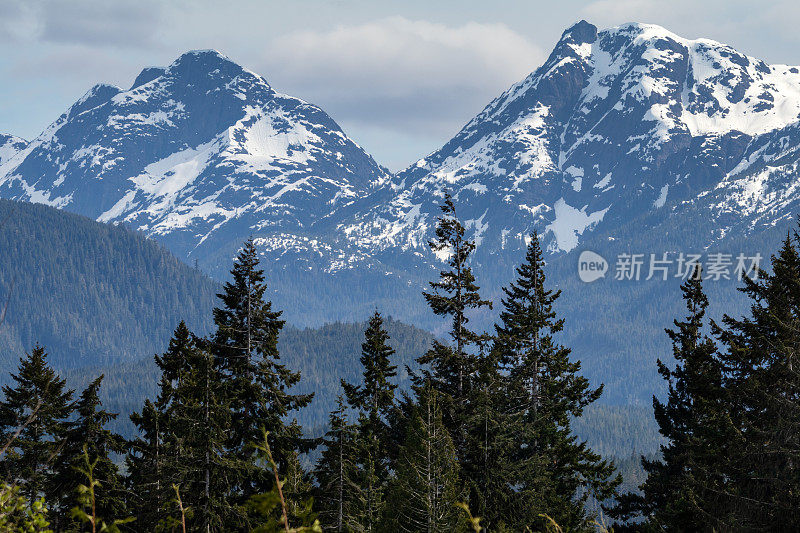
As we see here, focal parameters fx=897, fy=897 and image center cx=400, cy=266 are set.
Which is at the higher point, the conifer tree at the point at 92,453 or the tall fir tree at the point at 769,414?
the tall fir tree at the point at 769,414

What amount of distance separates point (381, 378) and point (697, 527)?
52.1ft

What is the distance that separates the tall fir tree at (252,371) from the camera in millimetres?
32562

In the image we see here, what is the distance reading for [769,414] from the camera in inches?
919

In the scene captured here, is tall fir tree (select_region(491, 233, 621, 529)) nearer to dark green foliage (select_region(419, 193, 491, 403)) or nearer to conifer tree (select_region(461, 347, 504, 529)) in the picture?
dark green foliage (select_region(419, 193, 491, 403))

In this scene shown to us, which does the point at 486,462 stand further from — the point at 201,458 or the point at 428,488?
the point at 201,458

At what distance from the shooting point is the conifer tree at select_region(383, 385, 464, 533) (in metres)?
22.7

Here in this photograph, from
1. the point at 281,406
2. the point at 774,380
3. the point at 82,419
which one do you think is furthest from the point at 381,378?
the point at 774,380

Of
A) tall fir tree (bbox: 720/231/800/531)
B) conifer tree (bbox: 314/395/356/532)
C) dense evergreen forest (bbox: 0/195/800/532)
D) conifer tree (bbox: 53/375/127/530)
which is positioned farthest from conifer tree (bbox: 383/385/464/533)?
conifer tree (bbox: 53/375/127/530)

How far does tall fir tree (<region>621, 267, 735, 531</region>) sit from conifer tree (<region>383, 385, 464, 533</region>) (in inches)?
257

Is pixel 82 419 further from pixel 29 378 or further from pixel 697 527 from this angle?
pixel 697 527

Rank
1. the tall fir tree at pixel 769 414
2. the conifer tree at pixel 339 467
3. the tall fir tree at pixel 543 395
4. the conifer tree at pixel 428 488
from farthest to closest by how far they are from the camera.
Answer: the tall fir tree at pixel 543 395, the conifer tree at pixel 339 467, the conifer tree at pixel 428 488, the tall fir tree at pixel 769 414

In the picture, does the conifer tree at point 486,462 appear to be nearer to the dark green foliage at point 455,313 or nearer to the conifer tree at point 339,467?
the conifer tree at point 339,467

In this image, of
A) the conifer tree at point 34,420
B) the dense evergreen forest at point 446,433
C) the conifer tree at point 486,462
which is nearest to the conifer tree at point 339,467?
the dense evergreen forest at point 446,433

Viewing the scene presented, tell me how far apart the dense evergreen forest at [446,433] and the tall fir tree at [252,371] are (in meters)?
0.08
